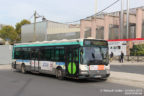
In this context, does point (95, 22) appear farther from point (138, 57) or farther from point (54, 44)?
point (54, 44)

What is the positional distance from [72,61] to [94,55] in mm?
1390

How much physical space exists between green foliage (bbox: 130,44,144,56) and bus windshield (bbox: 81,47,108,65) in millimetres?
20101

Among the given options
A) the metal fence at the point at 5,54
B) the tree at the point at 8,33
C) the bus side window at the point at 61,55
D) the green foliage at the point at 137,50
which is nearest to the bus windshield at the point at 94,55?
the bus side window at the point at 61,55

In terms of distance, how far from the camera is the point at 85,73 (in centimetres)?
1283

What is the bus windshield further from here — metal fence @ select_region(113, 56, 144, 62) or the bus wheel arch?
metal fence @ select_region(113, 56, 144, 62)

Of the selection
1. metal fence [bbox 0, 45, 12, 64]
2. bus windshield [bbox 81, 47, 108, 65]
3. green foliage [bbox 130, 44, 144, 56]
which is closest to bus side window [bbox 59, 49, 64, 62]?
bus windshield [bbox 81, 47, 108, 65]

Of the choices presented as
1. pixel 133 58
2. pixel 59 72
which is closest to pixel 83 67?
pixel 59 72

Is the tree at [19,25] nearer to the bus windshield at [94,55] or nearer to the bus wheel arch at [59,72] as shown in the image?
the bus wheel arch at [59,72]

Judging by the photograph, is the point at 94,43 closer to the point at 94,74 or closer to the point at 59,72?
the point at 94,74

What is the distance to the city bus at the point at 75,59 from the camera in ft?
42.8

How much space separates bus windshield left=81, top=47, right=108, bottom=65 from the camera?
13070 millimetres

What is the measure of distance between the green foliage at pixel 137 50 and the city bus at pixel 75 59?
63.4ft

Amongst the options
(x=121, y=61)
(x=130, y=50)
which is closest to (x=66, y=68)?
(x=121, y=61)

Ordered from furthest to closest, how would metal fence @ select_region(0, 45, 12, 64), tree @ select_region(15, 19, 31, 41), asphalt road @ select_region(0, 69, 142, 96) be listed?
tree @ select_region(15, 19, 31, 41)
metal fence @ select_region(0, 45, 12, 64)
asphalt road @ select_region(0, 69, 142, 96)
